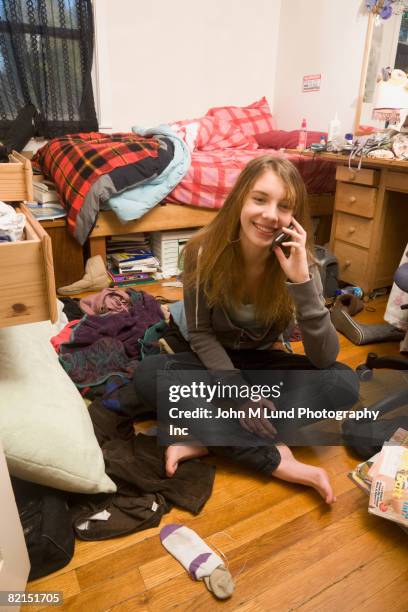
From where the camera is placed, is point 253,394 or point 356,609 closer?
point 356,609

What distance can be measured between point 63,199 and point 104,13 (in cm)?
164

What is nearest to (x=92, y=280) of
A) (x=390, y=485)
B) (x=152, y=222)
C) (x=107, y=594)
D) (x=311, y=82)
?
(x=152, y=222)

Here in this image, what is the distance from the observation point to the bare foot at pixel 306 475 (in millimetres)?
1054

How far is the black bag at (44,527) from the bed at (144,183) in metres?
1.47

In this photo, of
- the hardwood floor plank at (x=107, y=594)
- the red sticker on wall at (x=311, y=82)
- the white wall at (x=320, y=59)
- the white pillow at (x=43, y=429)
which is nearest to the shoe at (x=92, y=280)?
the white pillow at (x=43, y=429)

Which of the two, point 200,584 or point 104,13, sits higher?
point 104,13

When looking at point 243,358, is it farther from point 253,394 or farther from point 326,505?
point 326,505

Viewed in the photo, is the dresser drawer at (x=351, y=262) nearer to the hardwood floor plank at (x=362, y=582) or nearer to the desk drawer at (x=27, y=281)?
the hardwood floor plank at (x=362, y=582)

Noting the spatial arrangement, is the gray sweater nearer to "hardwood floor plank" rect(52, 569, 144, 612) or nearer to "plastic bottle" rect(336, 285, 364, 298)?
"hardwood floor plank" rect(52, 569, 144, 612)

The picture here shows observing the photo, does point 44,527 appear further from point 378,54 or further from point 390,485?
point 378,54

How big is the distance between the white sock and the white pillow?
0.17 metres

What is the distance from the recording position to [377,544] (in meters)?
0.97

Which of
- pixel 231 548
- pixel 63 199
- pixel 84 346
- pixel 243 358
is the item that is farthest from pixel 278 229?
pixel 63 199

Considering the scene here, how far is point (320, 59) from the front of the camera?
3156 mm
